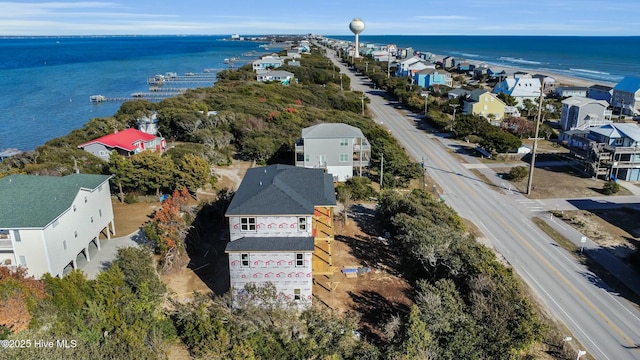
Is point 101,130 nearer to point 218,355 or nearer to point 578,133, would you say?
point 218,355

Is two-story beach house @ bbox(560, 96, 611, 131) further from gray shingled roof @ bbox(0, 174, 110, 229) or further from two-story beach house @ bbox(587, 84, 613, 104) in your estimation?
gray shingled roof @ bbox(0, 174, 110, 229)

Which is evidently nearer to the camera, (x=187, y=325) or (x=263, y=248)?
(x=187, y=325)

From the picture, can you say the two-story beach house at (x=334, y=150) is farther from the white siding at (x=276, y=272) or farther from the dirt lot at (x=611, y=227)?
the white siding at (x=276, y=272)

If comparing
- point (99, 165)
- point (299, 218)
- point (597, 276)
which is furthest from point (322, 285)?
point (99, 165)

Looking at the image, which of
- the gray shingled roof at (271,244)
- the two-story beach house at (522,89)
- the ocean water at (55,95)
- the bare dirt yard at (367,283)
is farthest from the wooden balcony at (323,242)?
the two-story beach house at (522,89)

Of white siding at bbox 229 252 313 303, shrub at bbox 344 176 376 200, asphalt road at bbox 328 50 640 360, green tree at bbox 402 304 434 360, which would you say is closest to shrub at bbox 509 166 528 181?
asphalt road at bbox 328 50 640 360

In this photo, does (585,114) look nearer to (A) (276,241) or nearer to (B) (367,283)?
(B) (367,283)
